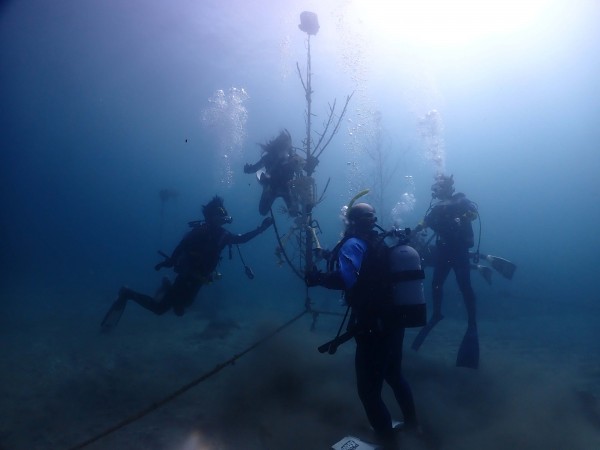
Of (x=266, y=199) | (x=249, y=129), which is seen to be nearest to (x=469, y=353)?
(x=266, y=199)

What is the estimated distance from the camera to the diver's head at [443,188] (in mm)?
8391

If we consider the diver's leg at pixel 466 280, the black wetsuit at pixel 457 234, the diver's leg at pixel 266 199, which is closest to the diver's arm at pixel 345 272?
the diver's leg at pixel 266 199

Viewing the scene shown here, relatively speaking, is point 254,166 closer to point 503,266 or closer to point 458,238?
point 458,238

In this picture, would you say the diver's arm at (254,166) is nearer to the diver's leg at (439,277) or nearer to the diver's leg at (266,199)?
the diver's leg at (266,199)

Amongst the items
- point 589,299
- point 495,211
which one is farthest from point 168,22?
point 495,211

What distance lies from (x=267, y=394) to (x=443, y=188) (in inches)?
232

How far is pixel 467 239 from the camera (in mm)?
7637

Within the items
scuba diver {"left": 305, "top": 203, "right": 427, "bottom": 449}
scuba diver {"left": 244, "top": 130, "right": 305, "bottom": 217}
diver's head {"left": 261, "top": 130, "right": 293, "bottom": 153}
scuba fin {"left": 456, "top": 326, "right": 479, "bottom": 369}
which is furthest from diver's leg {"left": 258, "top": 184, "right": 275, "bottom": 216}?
scuba fin {"left": 456, "top": 326, "right": 479, "bottom": 369}

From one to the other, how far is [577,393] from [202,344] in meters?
9.29

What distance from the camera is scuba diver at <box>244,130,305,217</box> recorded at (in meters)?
6.82

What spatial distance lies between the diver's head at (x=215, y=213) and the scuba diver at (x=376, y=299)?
12.3 feet

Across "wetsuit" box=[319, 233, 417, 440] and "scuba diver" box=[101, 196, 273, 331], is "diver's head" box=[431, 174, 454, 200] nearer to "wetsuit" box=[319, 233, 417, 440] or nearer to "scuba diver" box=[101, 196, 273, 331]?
"scuba diver" box=[101, 196, 273, 331]

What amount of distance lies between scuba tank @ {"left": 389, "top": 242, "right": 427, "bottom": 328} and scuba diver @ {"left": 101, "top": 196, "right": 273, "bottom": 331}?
145 inches

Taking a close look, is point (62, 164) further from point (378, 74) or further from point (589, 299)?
point (589, 299)
